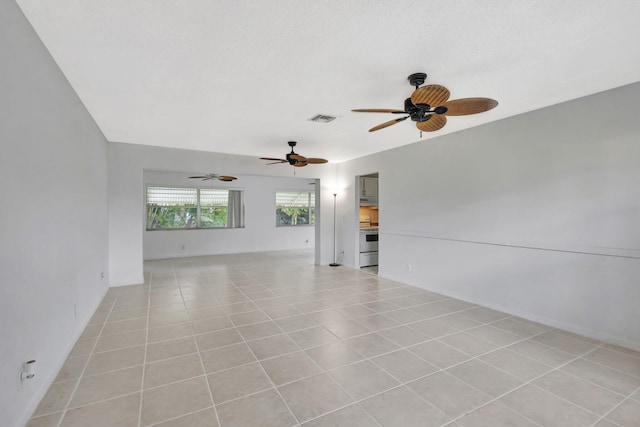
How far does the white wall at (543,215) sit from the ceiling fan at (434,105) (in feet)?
4.74

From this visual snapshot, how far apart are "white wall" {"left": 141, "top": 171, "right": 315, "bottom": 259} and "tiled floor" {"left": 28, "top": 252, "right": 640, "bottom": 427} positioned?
431cm

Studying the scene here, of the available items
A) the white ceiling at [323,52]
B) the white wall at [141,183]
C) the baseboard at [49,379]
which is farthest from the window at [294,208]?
the baseboard at [49,379]

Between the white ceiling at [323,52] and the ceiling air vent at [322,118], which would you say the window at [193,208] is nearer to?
the white ceiling at [323,52]

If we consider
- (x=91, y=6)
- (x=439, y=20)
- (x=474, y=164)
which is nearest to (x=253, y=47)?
(x=91, y=6)

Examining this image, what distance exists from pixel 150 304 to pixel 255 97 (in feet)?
10.8

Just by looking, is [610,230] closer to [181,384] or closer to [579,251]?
[579,251]

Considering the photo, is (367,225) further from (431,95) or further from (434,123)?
(431,95)

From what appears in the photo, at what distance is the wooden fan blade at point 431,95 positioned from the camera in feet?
7.42

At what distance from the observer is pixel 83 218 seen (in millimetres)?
3324

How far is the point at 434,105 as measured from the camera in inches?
97.0

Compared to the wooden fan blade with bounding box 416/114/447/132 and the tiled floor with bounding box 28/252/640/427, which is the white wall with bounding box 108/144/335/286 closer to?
the tiled floor with bounding box 28/252/640/427

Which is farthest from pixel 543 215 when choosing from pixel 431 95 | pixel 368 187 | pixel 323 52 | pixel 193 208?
pixel 193 208

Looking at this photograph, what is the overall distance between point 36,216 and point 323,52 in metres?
2.33

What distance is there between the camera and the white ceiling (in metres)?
1.80
